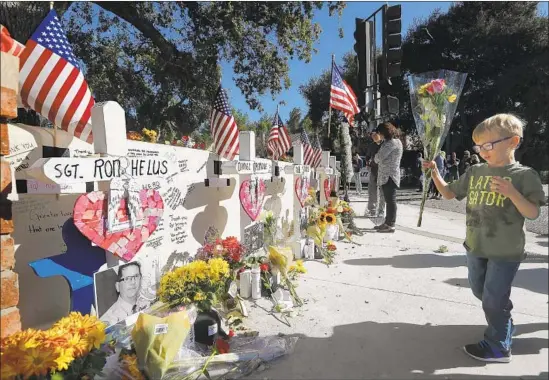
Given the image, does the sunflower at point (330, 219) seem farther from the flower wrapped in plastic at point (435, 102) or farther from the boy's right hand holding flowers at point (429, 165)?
the boy's right hand holding flowers at point (429, 165)

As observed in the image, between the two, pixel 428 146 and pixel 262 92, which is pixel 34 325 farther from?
pixel 262 92

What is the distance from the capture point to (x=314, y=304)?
3.10 metres

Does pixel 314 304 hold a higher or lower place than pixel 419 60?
lower

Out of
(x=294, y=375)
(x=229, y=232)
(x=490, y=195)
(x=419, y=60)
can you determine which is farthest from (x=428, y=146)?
(x=419, y=60)

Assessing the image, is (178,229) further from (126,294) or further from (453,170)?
(453,170)

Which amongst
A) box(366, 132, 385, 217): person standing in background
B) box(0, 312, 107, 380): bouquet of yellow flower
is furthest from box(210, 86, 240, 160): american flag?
box(366, 132, 385, 217): person standing in background

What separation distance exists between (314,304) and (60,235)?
2.04 m

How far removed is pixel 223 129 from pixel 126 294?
7.01 feet

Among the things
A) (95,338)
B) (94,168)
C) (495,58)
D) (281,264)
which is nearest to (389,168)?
(281,264)

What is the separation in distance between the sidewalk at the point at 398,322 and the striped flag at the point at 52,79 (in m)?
1.98

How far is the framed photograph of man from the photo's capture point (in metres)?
2.20

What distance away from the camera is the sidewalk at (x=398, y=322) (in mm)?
2025

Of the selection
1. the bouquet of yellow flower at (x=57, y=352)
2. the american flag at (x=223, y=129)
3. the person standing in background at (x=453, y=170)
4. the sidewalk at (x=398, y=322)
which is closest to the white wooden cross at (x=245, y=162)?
the american flag at (x=223, y=129)

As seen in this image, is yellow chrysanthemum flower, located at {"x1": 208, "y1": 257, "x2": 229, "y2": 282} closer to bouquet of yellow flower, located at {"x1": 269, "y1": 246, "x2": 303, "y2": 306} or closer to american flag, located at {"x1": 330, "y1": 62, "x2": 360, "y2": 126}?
bouquet of yellow flower, located at {"x1": 269, "y1": 246, "x2": 303, "y2": 306}
